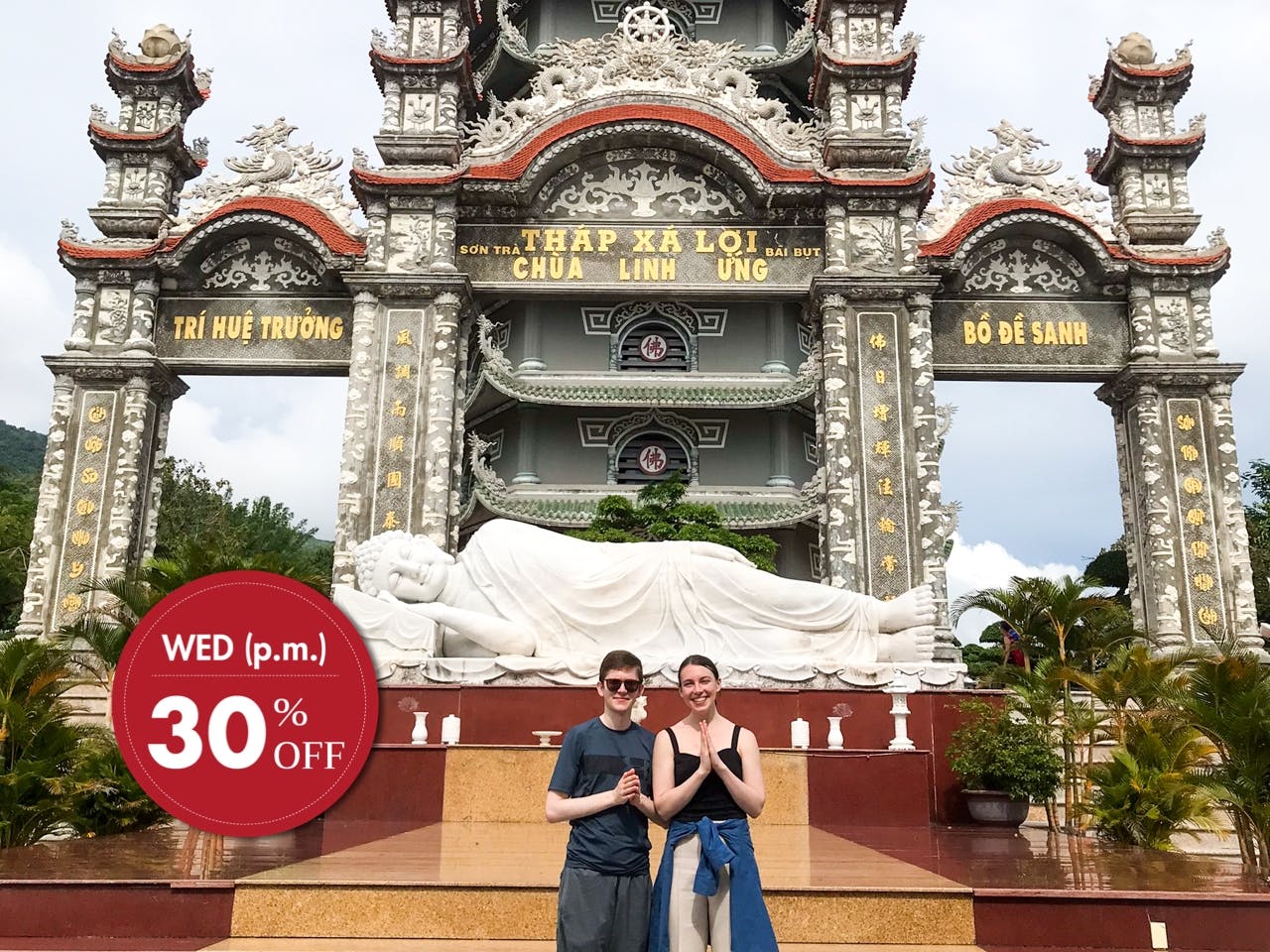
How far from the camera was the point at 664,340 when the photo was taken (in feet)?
58.2

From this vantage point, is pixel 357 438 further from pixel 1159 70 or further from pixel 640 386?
pixel 1159 70

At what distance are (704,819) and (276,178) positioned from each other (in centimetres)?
1569

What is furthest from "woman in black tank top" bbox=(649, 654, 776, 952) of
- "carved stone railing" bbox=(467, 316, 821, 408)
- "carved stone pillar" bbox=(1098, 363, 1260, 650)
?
"carved stone pillar" bbox=(1098, 363, 1260, 650)

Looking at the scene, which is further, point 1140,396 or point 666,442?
point 666,442

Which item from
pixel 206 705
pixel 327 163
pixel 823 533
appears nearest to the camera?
pixel 206 705

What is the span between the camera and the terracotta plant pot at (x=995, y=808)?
8039mm

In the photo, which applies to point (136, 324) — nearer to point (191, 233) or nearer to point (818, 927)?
point (191, 233)

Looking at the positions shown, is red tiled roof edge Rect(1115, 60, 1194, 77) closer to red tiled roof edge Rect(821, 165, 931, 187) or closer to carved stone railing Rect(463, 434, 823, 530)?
red tiled roof edge Rect(821, 165, 931, 187)

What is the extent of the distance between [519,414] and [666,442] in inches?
95.8

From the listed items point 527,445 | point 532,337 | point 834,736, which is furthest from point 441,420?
point 834,736

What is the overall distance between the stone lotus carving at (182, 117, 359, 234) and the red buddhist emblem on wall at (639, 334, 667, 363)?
16.2ft

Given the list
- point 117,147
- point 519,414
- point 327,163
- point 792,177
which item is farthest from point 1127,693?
point 117,147

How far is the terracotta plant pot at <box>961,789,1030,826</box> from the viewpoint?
804 centimetres

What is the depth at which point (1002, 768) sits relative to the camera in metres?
7.93
